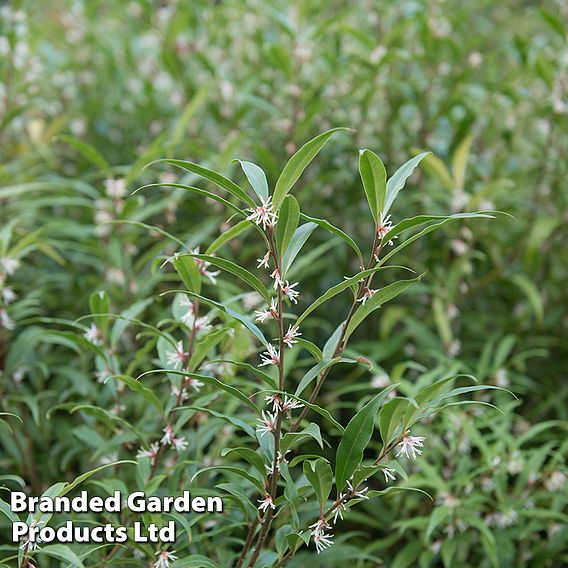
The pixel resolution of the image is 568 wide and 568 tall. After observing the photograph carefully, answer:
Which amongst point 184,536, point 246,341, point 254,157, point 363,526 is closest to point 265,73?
point 254,157

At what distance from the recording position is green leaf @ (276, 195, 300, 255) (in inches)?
32.1

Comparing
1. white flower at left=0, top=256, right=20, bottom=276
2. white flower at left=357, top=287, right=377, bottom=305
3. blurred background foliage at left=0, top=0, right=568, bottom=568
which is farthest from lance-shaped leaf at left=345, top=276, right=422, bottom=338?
white flower at left=0, top=256, right=20, bottom=276

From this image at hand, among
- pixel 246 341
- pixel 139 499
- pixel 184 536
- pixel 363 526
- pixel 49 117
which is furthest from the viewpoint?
pixel 49 117

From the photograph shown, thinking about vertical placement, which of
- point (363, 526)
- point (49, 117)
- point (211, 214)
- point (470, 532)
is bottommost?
point (470, 532)

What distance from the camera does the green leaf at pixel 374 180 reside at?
2.68ft

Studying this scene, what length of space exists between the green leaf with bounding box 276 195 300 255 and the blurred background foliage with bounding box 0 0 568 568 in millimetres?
670

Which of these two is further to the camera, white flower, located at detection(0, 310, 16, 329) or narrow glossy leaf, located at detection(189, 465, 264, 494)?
white flower, located at detection(0, 310, 16, 329)

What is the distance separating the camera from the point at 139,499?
101 centimetres

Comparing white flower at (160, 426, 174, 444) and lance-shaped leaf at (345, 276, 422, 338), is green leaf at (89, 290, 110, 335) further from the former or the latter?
lance-shaped leaf at (345, 276, 422, 338)

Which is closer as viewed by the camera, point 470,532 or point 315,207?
point 470,532

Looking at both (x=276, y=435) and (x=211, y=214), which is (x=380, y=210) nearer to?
(x=276, y=435)

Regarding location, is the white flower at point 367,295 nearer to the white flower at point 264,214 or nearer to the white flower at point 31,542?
the white flower at point 264,214

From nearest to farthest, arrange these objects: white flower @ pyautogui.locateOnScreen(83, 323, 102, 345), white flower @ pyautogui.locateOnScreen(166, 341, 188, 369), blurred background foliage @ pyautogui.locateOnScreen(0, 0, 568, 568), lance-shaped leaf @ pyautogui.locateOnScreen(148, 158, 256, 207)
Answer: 1. lance-shaped leaf @ pyautogui.locateOnScreen(148, 158, 256, 207)
2. white flower @ pyautogui.locateOnScreen(166, 341, 188, 369)
3. white flower @ pyautogui.locateOnScreen(83, 323, 102, 345)
4. blurred background foliage @ pyautogui.locateOnScreen(0, 0, 568, 568)

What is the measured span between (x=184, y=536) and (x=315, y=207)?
102cm
